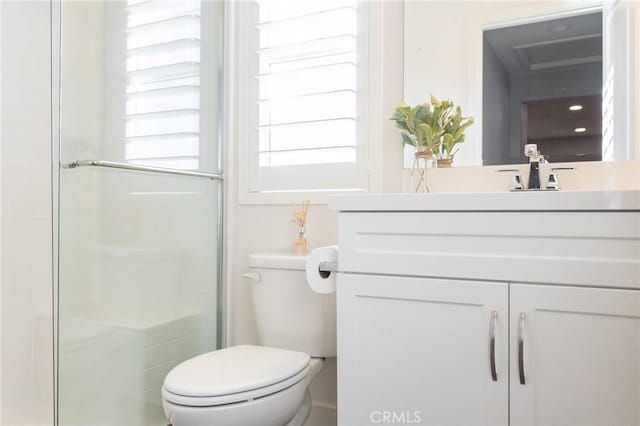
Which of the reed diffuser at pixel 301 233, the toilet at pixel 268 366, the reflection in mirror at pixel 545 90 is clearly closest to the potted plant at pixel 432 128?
the reflection in mirror at pixel 545 90

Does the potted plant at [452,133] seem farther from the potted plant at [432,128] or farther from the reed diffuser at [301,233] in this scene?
the reed diffuser at [301,233]

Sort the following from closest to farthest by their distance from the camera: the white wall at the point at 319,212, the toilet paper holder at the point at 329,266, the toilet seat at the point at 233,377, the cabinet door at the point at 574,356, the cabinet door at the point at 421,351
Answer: the cabinet door at the point at 574,356 < the cabinet door at the point at 421,351 < the toilet seat at the point at 233,377 < the toilet paper holder at the point at 329,266 < the white wall at the point at 319,212

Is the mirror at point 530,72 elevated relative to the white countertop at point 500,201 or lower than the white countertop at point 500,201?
elevated

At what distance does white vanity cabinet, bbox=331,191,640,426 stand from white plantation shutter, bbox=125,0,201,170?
77cm

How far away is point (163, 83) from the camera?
1640 mm

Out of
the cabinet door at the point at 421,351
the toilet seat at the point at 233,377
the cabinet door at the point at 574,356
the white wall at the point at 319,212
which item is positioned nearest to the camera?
the cabinet door at the point at 574,356

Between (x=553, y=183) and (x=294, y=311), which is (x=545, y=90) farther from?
(x=294, y=311)

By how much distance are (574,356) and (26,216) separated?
1738mm

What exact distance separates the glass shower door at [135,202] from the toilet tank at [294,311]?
0.36m

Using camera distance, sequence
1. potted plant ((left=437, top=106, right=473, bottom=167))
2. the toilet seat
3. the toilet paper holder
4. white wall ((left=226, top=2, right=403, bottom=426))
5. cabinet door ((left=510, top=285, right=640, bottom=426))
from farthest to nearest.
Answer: white wall ((left=226, top=2, right=403, bottom=426)) < potted plant ((left=437, top=106, right=473, bottom=167)) < the toilet paper holder < the toilet seat < cabinet door ((left=510, top=285, right=640, bottom=426))

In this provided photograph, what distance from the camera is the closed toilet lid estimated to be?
1.18 m

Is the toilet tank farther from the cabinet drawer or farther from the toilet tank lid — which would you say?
the cabinet drawer

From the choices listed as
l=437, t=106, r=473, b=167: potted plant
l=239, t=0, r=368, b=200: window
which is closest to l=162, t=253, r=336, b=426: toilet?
l=239, t=0, r=368, b=200: window

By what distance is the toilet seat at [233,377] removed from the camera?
45.8 inches
